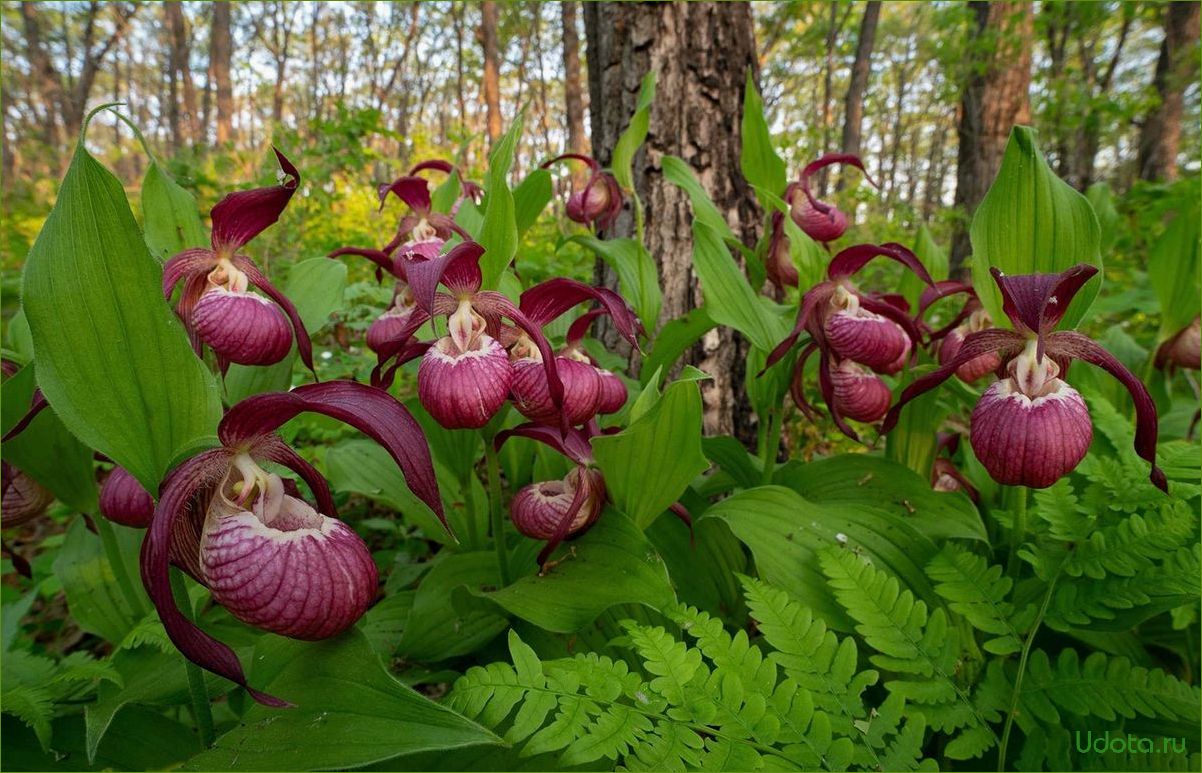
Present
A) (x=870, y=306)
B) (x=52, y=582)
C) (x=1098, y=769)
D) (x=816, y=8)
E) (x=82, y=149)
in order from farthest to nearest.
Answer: (x=816, y=8)
(x=52, y=582)
(x=870, y=306)
(x=1098, y=769)
(x=82, y=149)

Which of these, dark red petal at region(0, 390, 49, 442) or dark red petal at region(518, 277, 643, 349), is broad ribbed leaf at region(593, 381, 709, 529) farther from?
dark red petal at region(0, 390, 49, 442)

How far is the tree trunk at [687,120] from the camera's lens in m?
1.99

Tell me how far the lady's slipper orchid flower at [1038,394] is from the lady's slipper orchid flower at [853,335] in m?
0.23

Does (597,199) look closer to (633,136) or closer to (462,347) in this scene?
(633,136)

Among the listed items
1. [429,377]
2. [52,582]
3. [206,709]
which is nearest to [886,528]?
[429,377]

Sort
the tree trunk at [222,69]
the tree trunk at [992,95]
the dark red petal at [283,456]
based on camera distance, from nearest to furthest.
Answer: the dark red petal at [283,456], the tree trunk at [992,95], the tree trunk at [222,69]

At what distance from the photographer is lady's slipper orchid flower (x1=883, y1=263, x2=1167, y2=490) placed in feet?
3.03

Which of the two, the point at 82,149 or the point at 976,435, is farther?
the point at 976,435

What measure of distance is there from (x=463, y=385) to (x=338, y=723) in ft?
1.56

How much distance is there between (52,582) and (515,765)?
1.64 metres

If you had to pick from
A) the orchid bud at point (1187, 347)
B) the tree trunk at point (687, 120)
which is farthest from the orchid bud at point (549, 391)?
the orchid bud at point (1187, 347)

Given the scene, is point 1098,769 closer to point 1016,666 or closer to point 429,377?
point 1016,666

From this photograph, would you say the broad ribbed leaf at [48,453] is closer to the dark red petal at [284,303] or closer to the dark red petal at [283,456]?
the dark red petal at [284,303]

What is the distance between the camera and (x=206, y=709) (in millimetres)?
855
